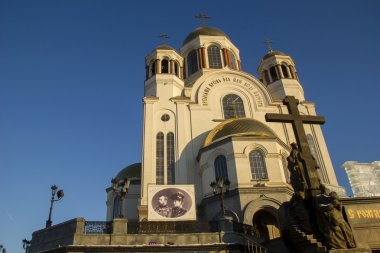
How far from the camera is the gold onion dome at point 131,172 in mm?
27828

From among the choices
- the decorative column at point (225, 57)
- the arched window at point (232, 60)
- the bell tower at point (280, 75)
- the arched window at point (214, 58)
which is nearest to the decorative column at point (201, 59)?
the arched window at point (214, 58)

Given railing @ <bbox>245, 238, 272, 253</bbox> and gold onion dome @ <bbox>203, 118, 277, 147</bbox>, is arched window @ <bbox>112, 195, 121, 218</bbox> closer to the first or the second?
gold onion dome @ <bbox>203, 118, 277, 147</bbox>

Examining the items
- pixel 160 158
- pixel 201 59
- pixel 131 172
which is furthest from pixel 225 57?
pixel 131 172

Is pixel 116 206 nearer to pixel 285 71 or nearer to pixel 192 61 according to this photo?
pixel 192 61

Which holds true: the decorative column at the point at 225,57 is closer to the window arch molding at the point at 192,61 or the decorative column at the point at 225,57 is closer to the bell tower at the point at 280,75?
the window arch molding at the point at 192,61

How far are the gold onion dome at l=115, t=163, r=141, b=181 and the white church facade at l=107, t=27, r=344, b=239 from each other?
0.30ft

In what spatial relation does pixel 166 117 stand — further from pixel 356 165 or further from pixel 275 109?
pixel 356 165

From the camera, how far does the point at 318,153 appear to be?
2633cm

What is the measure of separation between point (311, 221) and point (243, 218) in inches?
385

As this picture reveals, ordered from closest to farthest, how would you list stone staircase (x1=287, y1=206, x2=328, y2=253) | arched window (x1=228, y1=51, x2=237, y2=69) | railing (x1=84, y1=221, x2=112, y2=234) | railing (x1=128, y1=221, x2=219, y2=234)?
stone staircase (x1=287, y1=206, x2=328, y2=253)
railing (x1=84, y1=221, x2=112, y2=234)
railing (x1=128, y1=221, x2=219, y2=234)
arched window (x1=228, y1=51, x2=237, y2=69)

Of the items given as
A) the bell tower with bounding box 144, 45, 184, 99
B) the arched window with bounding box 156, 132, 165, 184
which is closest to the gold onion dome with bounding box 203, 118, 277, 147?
the arched window with bounding box 156, 132, 165, 184

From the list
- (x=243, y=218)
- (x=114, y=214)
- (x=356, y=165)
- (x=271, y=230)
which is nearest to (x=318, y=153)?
(x=271, y=230)

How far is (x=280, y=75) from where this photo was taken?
3244 cm

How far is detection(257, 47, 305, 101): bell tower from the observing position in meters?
31.2
